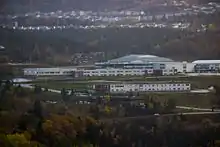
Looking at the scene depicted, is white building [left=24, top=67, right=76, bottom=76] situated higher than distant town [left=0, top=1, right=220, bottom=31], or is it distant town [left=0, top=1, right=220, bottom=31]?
distant town [left=0, top=1, right=220, bottom=31]

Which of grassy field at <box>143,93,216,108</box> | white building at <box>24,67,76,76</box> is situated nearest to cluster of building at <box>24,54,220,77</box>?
white building at <box>24,67,76,76</box>

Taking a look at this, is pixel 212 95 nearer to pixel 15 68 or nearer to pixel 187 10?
pixel 187 10

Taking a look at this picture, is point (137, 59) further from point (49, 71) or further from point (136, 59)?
point (49, 71)

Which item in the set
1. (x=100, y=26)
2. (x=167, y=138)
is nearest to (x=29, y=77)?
(x=100, y=26)

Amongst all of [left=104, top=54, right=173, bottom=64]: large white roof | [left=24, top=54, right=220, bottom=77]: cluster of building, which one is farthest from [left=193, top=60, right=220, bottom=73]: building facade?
[left=104, top=54, right=173, bottom=64]: large white roof

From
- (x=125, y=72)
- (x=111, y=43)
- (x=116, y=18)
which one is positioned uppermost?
(x=116, y=18)

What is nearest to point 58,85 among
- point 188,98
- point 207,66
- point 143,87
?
point 143,87

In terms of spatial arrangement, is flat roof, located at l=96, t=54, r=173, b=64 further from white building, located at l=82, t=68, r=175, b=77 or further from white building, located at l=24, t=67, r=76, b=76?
white building, located at l=24, t=67, r=76, b=76

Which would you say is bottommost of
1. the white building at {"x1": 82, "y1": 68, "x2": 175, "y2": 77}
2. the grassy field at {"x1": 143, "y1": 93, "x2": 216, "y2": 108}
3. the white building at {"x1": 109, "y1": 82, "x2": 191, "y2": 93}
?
the grassy field at {"x1": 143, "y1": 93, "x2": 216, "y2": 108}
